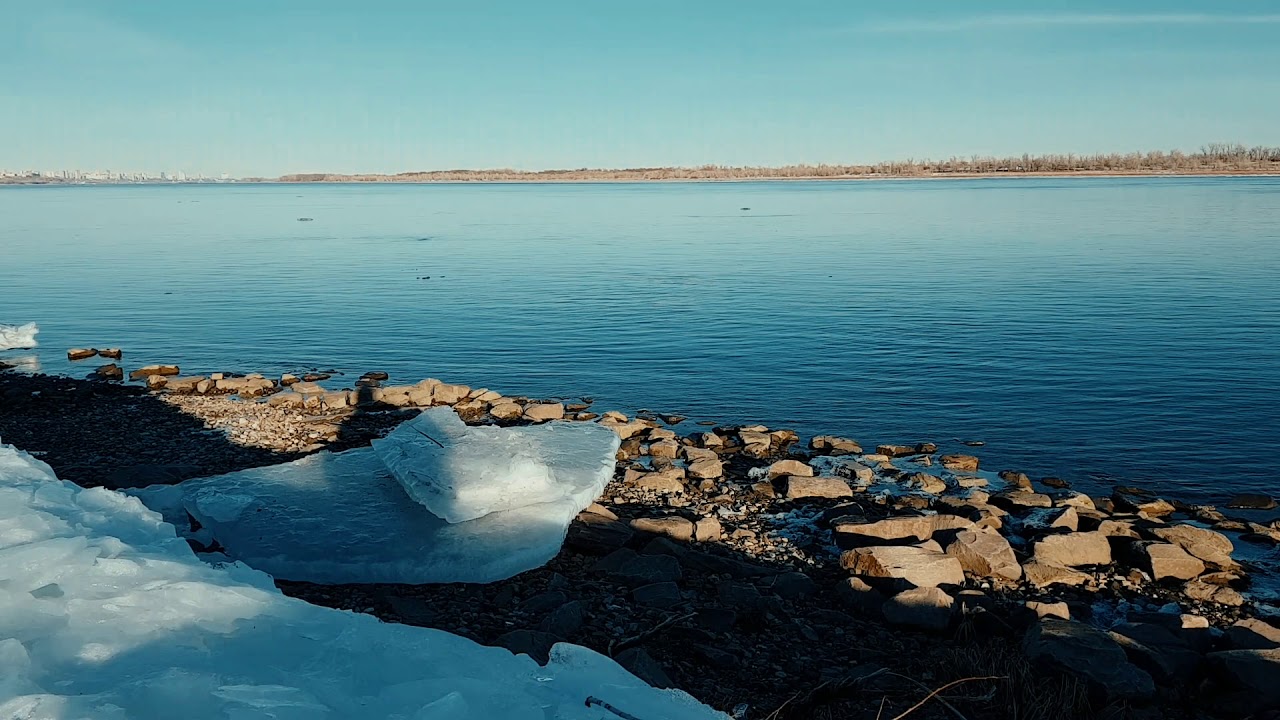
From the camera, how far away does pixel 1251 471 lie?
13.8 m

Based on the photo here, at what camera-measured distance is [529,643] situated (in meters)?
6.96

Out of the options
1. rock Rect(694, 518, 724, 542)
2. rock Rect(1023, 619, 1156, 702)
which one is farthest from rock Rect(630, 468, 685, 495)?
rock Rect(1023, 619, 1156, 702)

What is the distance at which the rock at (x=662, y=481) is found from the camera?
12.5 m

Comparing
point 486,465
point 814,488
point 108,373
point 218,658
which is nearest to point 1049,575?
point 814,488

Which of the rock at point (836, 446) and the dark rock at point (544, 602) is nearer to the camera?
the dark rock at point (544, 602)

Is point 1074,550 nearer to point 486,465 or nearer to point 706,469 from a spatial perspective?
point 706,469

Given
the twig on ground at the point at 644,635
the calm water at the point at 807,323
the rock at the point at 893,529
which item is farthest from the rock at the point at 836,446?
the twig on ground at the point at 644,635

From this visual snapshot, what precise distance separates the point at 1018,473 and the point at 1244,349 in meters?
11.5

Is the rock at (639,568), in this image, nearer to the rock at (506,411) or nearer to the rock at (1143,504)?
the rock at (1143,504)

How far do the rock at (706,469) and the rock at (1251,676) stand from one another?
6777mm

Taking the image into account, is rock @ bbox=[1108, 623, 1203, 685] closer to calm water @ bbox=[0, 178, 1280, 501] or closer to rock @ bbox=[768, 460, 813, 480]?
rock @ bbox=[768, 460, 813, 480]

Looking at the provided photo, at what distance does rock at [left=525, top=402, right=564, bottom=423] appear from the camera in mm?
16672

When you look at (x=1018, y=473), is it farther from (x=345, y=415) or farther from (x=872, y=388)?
(x=345, y=415)

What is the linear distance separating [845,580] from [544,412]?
8.68m
